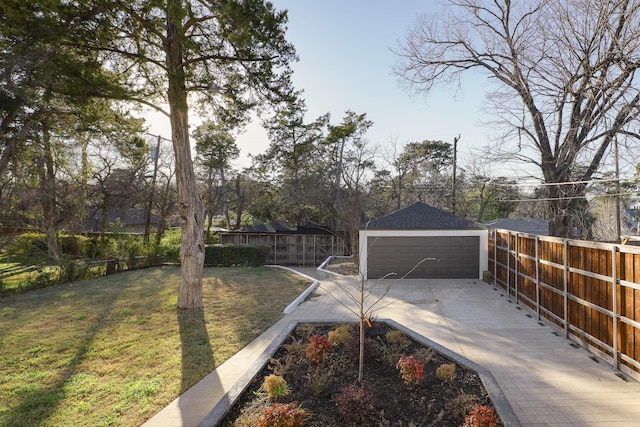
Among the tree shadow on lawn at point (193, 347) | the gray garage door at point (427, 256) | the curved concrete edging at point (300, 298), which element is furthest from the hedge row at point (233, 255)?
the tree shadow on lawn at point (193, 347)

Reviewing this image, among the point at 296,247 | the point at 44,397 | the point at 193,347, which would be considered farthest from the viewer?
the point at 296,247

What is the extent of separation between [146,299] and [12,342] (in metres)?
3.33

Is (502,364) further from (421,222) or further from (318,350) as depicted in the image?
(421,222)

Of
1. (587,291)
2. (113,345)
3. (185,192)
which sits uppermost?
(185,192)

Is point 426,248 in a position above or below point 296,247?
above

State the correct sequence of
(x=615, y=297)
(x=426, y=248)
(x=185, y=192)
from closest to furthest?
(x=615, y=297) < (x=185, y=192) < (x=426, y=248)

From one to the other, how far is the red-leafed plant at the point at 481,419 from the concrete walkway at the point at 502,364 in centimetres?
24

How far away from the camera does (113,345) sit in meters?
5.80

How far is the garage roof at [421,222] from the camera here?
1188 centimetres

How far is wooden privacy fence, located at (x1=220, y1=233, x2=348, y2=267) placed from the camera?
1794 centimetres

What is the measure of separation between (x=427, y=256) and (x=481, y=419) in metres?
9.53

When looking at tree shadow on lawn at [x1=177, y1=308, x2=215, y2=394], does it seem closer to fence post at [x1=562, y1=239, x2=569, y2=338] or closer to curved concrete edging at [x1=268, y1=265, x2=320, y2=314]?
curved concrete edging at [x1=268, y1=265, x2=320, y2=314]

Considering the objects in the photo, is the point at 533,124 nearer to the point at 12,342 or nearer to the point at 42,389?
the point at 42,389

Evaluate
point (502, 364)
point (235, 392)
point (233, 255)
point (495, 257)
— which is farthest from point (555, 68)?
point (233, 255)
